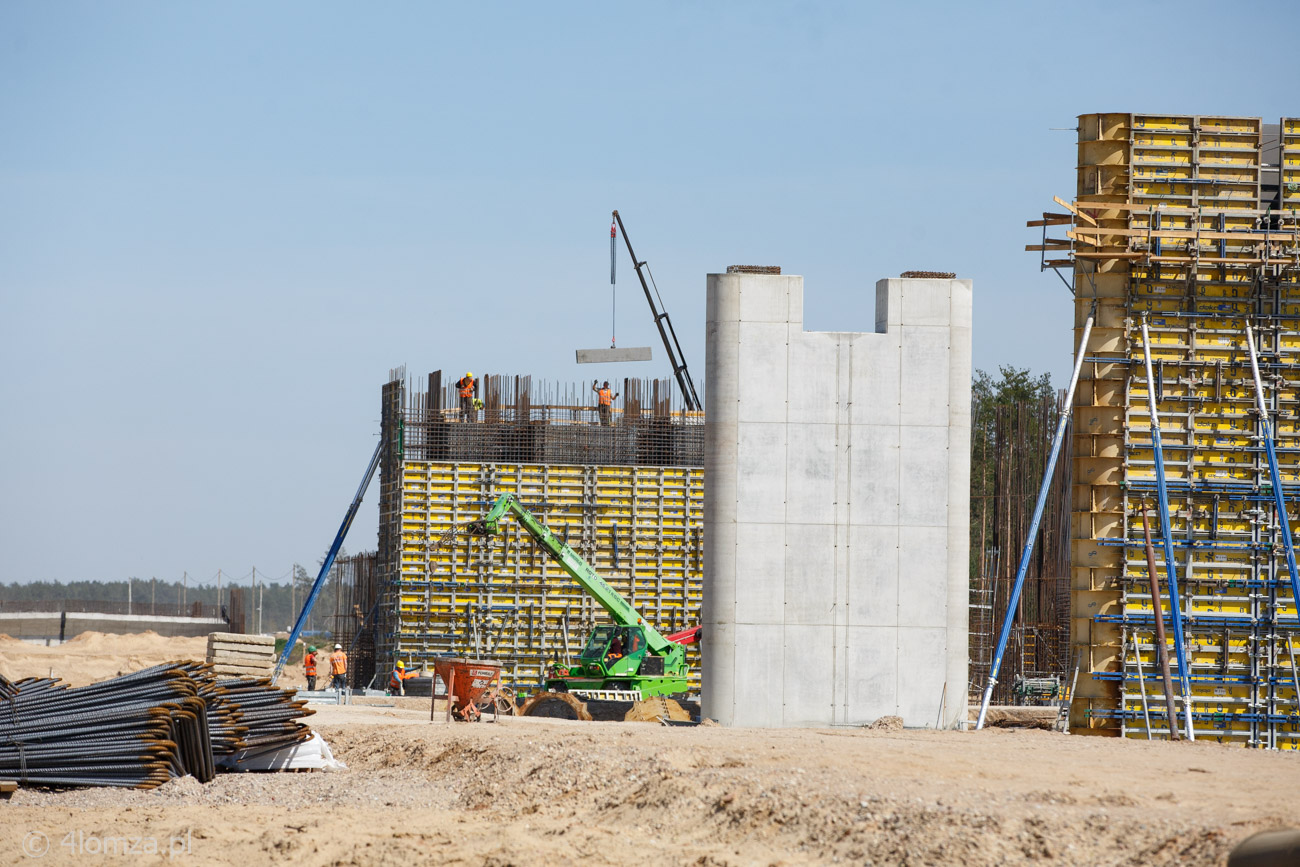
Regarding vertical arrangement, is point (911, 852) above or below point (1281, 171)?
below

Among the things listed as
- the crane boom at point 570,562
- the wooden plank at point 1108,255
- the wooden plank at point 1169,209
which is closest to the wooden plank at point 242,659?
the crane boom at point 570,562

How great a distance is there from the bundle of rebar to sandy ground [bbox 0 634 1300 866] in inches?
16.5

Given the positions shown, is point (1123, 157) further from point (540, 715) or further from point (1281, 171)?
point (540, 715)

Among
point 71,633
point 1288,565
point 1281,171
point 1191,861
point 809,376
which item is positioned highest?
point 1281,171

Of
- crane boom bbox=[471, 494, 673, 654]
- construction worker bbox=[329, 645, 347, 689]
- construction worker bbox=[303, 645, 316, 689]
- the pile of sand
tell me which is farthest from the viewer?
the pile of sand

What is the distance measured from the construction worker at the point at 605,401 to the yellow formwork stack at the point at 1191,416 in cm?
1609

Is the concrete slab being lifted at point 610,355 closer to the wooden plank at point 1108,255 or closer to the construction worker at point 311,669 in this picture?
the construction worker at point 311,669

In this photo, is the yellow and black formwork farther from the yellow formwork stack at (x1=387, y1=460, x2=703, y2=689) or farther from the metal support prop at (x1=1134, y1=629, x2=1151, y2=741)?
the metal support prop at (x1=1134, y1=629, x2=1151, y2=741)

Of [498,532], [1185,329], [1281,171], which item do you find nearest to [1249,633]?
[1185,329]

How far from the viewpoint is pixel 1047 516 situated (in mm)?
39562

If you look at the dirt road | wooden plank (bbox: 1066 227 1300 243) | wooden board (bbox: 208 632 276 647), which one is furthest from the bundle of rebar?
wooden plank (bbox: 1066 227 1300 243)

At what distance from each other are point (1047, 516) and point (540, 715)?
18.6 metres

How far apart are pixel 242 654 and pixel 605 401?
1662 centimetres

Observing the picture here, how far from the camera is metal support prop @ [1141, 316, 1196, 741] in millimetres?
22216
